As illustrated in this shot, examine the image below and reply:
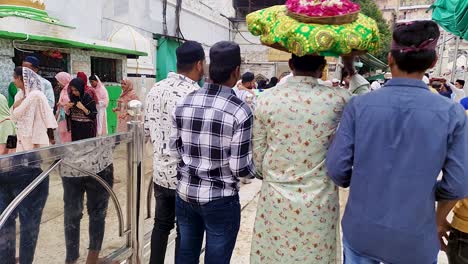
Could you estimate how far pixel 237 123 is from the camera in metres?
1.92

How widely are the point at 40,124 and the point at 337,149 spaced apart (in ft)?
11.7

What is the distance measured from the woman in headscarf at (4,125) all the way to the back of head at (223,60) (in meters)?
2.64

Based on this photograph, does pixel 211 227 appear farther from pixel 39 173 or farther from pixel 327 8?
pixel 327 8

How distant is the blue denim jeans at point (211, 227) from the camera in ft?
6.68

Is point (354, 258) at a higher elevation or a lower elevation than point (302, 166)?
lower

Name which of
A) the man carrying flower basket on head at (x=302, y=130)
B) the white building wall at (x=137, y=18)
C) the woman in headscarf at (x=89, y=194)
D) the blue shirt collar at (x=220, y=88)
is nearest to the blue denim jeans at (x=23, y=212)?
the woman in headscarf at (x=89, y=194)

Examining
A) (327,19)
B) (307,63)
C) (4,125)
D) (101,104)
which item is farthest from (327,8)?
(101,104)

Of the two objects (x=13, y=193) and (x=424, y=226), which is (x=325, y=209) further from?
(x=13, y=193)

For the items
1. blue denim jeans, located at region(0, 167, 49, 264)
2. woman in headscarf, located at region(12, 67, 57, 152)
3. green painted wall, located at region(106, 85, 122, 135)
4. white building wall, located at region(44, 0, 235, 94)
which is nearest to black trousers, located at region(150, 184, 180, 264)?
blue denim jeans, located at region(0, 167, 49, 264)

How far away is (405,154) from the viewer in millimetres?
1452

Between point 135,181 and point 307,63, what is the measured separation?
152 cm

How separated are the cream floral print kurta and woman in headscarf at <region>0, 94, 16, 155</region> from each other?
115 inches

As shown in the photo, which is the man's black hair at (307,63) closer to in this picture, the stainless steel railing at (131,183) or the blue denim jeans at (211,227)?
the blue denim jeans at (211,227)

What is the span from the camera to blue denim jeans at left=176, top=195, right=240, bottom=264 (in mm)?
2037
